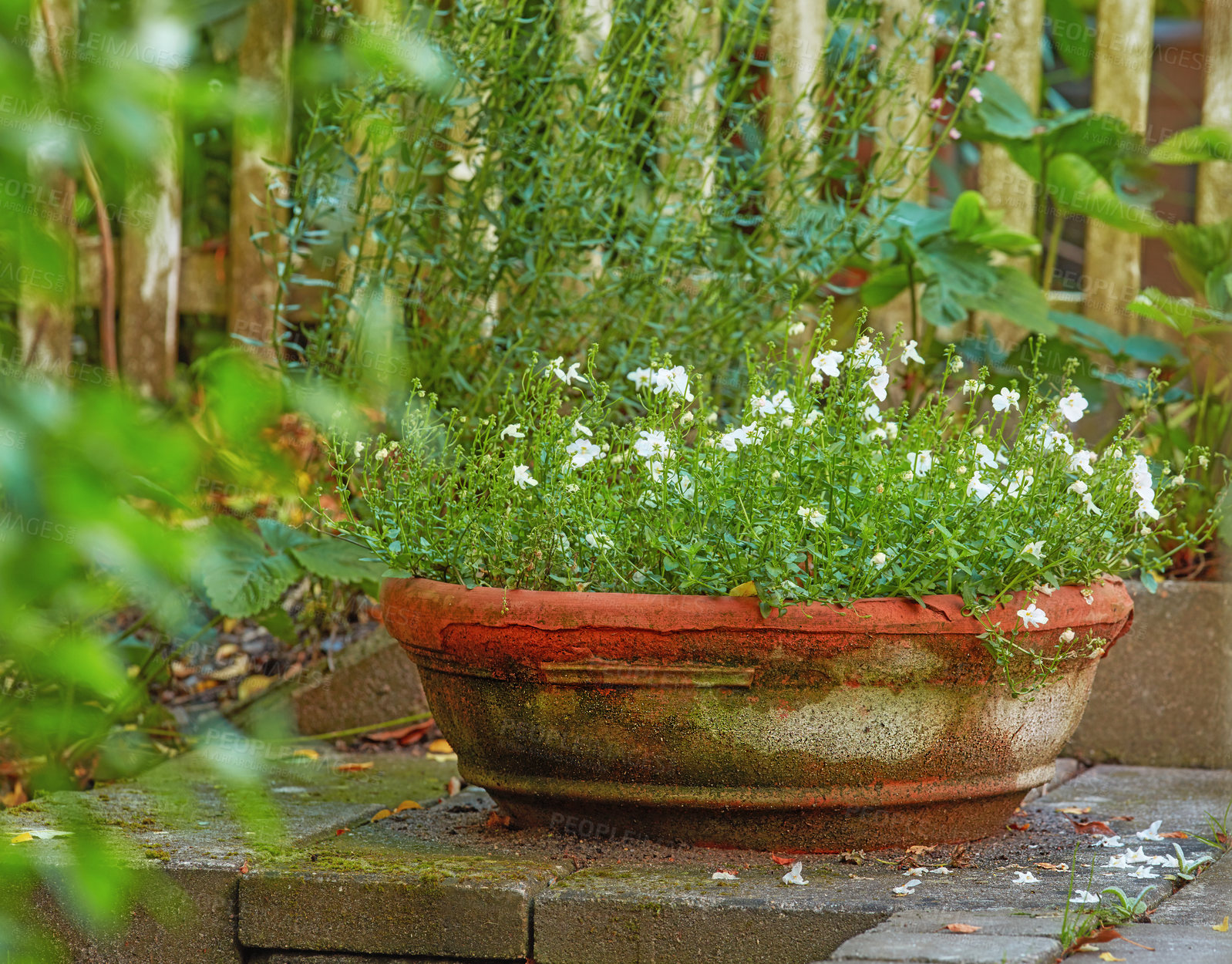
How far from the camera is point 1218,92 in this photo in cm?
306

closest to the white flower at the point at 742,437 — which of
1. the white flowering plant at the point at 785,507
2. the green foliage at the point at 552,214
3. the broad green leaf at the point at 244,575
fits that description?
the white flowering plant at the point at 785,507

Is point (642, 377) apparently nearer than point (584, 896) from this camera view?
No

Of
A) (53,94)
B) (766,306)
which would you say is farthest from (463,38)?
(53,94)

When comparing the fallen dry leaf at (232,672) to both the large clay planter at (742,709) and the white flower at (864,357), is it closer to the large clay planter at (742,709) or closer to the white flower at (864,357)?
the large clay planter at (742,709)

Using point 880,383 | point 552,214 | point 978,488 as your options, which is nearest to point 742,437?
point 880,383

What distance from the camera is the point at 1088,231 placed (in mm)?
3260

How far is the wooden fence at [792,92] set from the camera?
308cm

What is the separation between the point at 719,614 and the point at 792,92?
6.18 ft

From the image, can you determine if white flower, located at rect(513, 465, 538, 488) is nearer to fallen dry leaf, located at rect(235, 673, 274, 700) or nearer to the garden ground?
the garden ground

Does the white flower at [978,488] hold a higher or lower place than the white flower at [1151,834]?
higher

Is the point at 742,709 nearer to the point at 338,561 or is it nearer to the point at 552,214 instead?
the point at 338,561

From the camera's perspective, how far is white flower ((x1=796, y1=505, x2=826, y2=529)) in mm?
1649

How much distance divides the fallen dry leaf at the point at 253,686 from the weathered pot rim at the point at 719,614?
58.2 inches

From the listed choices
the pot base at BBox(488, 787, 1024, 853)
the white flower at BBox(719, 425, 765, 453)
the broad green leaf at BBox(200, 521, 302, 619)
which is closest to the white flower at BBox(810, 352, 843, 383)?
the white flower at BBox(719, 425, 765, 453)
